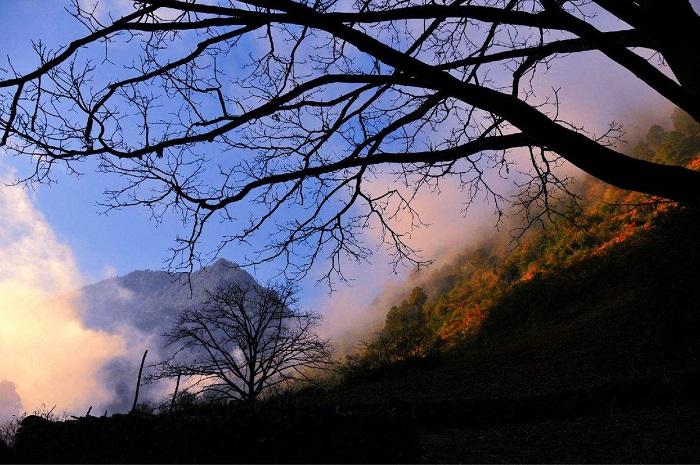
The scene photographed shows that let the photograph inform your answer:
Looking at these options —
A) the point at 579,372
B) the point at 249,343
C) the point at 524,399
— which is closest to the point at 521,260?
the point at 249,343

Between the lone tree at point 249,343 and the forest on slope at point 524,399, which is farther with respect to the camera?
the lone tree at point 249,343

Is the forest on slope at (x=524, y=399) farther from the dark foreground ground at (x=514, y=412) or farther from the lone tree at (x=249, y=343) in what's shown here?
the lone tree at (x=249, y=343)

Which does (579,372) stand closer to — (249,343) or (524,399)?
(524,399)

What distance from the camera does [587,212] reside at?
4034 centimetres

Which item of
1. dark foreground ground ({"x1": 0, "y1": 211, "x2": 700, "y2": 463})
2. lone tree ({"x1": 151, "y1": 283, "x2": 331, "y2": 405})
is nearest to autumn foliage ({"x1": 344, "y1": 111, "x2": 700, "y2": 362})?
lone tree ({"x1": 151, "y1": 283, "x2": 331, "y2": 405})

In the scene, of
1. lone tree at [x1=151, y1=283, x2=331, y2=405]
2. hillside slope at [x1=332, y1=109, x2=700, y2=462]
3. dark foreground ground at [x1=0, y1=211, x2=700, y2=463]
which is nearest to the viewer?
dark foreground ground at [x1=0, y1=211, x2=700, y2=463]

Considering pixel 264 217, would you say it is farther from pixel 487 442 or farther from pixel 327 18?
pixel 487 442

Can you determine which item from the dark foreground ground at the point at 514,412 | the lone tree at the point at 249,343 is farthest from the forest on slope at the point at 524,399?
the lone tree at the point at 249,343

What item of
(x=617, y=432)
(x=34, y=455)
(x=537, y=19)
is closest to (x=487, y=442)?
(x=617, y=432)

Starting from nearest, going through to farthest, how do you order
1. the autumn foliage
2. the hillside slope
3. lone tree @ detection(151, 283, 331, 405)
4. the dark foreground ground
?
the dark foreground ground
the hillside slope
lone tree @ detection(151, 283, 331, 405)
the autumn foliage

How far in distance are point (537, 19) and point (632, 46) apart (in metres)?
1.70

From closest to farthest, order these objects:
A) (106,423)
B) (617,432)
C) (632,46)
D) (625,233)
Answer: (106,423)
(632,46)
(617,432)
(625,233)

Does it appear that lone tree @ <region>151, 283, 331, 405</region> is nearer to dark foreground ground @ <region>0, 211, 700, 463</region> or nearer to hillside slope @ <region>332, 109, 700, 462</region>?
hillside slope @ <region>332, 109, 700, 462</region>

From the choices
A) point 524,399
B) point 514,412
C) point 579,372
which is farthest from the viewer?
point 579,372
